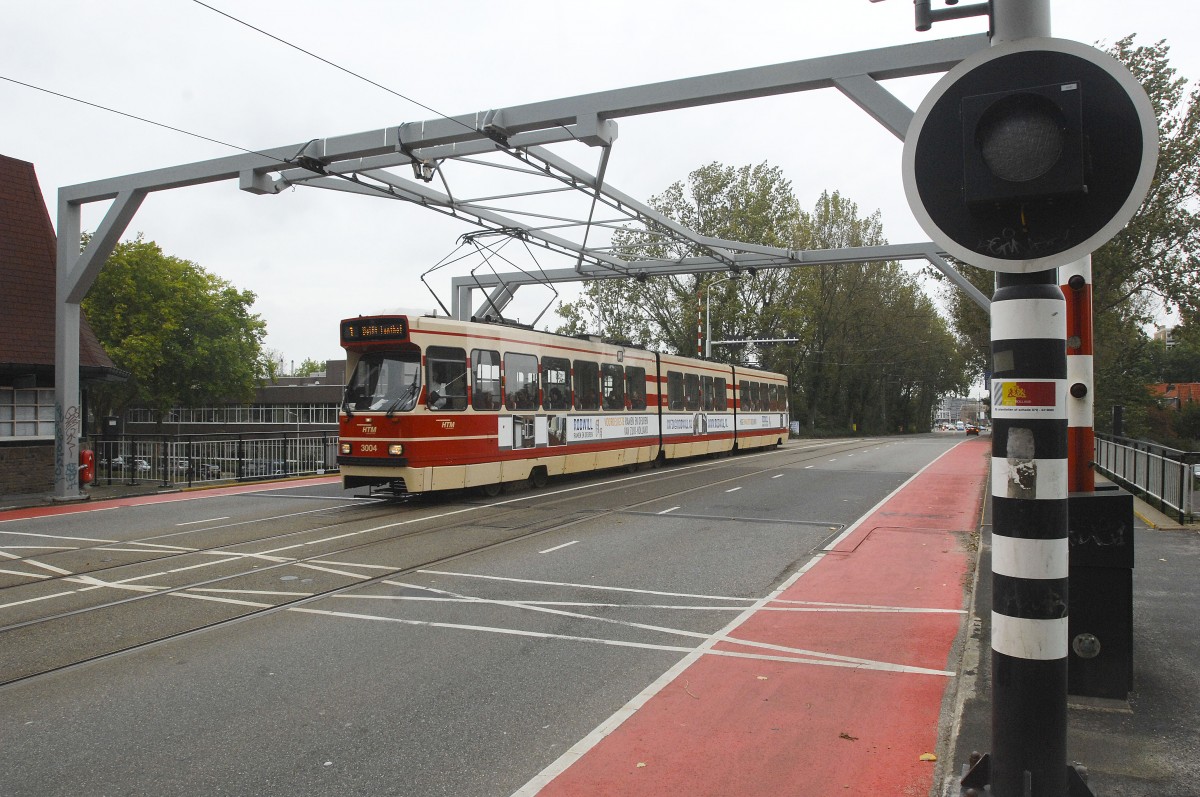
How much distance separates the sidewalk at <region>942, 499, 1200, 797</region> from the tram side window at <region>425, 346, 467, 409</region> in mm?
9571

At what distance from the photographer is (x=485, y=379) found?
15.6 m

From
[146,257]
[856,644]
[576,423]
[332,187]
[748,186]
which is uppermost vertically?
[748,186]

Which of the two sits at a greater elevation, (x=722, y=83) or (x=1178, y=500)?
(x=722, y=83)

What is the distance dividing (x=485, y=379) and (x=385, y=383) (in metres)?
1.99

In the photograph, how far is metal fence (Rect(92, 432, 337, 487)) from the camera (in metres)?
19.1

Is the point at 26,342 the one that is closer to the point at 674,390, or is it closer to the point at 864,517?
the point at 674,390

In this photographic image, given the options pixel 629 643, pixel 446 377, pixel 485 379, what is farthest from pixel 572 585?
pixel 485 379

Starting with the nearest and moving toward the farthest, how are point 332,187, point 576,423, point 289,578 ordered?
point 289,578 < point 332,187 < point 576,423

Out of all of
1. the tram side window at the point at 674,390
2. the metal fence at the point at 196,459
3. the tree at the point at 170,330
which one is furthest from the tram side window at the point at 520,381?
the tree at the point at 170,330

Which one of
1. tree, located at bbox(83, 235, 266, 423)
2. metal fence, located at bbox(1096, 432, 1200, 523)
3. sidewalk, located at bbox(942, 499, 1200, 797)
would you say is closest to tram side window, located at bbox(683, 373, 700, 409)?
metal fence, located at bbox(1096, 432, 1200, 523)

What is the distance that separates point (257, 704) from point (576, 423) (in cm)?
1401

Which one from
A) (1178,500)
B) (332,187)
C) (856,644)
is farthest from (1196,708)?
(332,187)

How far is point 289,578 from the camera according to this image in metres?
8.62

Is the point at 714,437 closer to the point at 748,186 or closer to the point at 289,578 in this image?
the point at 289,578
